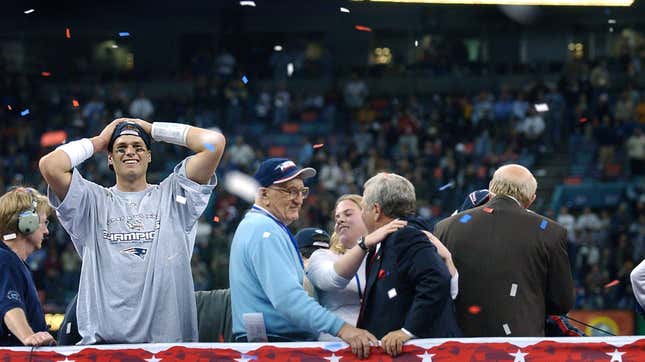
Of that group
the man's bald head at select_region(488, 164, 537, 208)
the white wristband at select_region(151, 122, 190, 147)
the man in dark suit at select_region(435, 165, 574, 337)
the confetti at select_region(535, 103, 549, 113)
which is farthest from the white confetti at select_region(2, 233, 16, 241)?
the confetti at select_region(535, 103, 549, 113)

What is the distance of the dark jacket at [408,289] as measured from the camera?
5.41 meters

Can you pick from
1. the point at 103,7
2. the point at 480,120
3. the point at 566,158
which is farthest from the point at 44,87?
the point at 566,158

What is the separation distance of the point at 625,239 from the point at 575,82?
6.42 m

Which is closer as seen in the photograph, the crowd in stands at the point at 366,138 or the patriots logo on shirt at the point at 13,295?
the patriots logo on shirt at the point at 13,295

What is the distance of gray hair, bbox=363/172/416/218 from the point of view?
5.73 metres

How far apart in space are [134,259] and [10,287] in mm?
627

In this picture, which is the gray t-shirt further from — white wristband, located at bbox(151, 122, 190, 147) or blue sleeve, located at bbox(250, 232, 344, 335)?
blue sleeve, located at bbox(250, 232, 344, 335)

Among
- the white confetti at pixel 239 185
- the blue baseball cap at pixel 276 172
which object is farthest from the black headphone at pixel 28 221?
the white confetti at pixel 239 185

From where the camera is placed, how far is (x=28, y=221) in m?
6.21

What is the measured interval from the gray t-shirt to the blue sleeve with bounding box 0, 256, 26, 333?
0.30 meters

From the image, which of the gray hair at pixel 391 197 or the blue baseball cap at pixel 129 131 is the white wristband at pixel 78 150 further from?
the gray hair at pixel 391 197

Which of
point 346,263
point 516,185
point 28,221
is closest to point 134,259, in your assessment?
point 28,221

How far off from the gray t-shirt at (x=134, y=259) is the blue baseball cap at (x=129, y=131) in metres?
0.24

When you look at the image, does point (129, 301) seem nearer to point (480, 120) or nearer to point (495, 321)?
point (495, 321)
